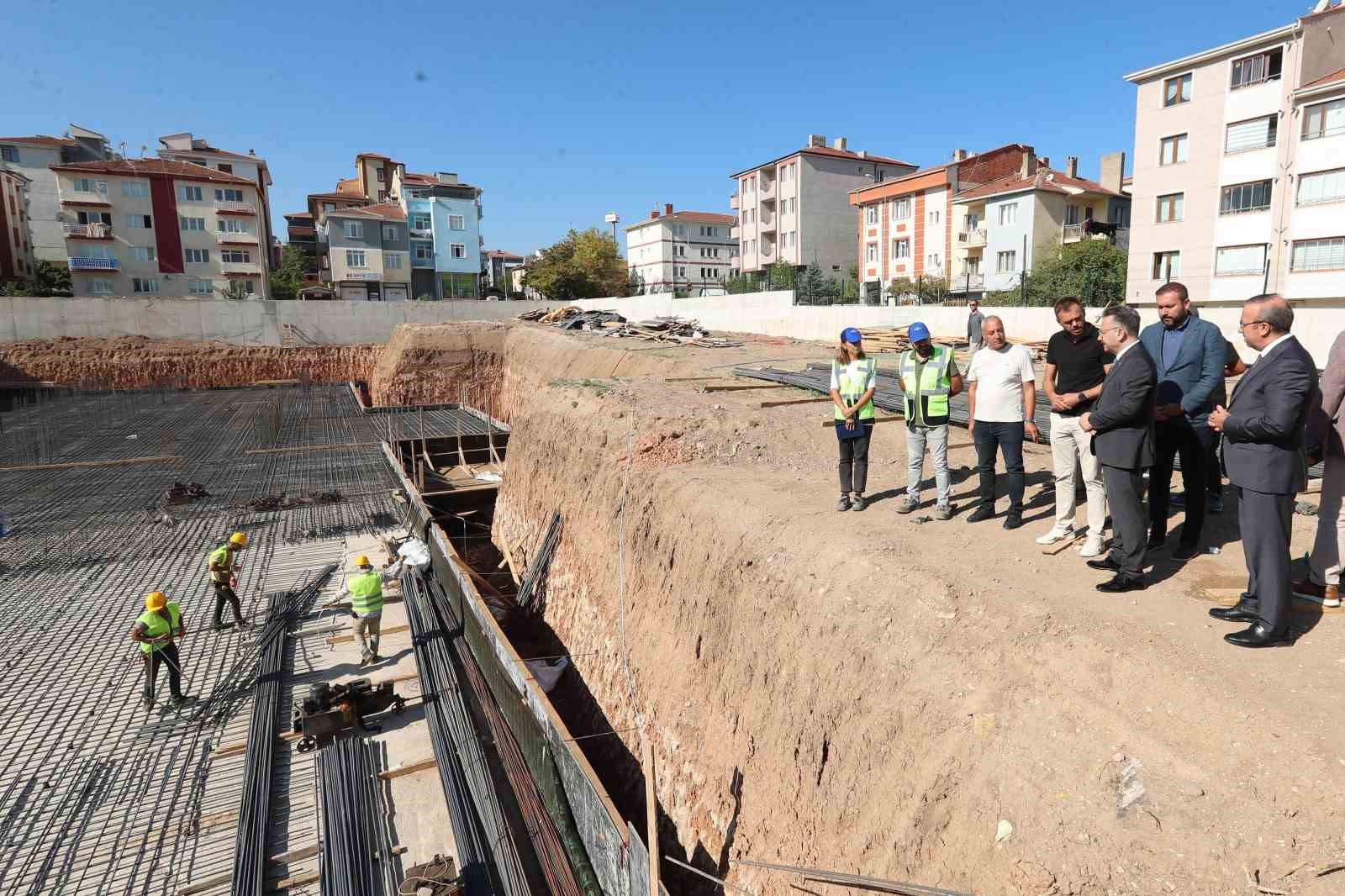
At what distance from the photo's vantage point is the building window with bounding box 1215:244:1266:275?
79.6 ft

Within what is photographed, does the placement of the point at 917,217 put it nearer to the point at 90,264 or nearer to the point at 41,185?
the point at 90,264

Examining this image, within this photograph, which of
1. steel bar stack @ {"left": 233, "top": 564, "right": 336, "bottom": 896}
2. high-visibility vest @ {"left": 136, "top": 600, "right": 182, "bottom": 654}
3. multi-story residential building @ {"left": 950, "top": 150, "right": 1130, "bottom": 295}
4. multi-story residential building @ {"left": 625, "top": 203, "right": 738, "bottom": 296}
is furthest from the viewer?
multi-story residential building @ {"left": 625, "top": 203, "right": 738, "bottom": 296}

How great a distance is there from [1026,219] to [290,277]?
162ft

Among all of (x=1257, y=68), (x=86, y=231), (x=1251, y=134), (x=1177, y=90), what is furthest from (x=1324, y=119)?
(x=86, y=231)

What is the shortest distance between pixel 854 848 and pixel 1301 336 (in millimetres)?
16245

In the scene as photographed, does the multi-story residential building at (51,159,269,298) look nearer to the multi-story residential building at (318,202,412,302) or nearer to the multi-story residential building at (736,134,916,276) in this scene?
the multi-story residential building at (318,202,412,302)

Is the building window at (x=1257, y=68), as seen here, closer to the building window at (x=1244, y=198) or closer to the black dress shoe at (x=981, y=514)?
the building window at (x=1244, y=198)

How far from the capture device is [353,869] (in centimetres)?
584

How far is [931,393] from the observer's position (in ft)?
19.2

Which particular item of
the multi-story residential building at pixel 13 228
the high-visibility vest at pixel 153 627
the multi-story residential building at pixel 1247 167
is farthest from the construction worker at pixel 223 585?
the multi-story residential building at pixel 13 228

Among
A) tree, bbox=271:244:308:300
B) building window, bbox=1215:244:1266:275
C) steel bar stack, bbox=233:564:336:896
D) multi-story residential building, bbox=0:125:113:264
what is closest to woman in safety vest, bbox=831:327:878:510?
steel bar stack, bbox=233:564:336:896

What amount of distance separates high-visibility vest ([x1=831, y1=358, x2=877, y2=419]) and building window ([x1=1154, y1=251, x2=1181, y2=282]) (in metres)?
26.2

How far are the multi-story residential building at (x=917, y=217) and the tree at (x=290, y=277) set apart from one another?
38.8 m

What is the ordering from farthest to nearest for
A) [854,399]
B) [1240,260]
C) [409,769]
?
[1240,260] → [409,769] → [854,399]
